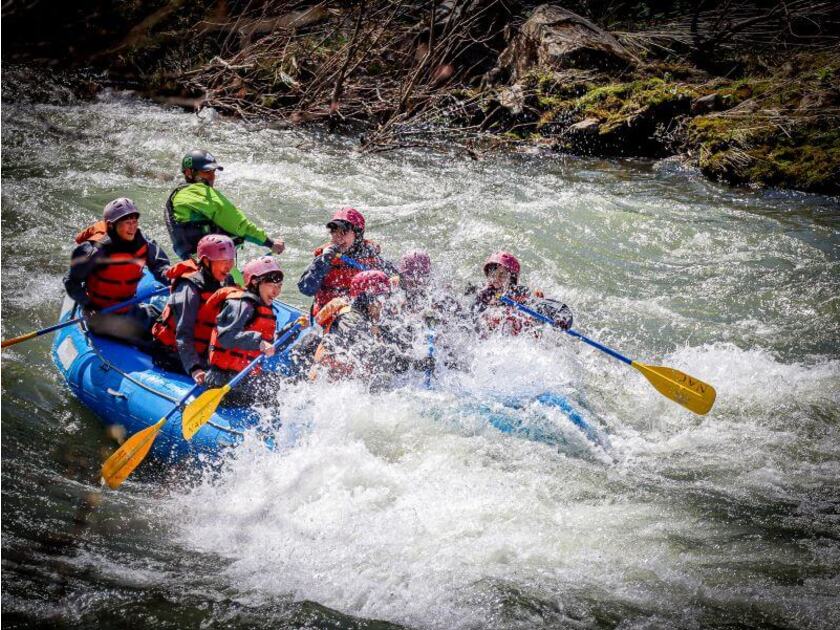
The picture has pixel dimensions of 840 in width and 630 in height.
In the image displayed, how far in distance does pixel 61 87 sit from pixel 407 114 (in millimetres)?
5977

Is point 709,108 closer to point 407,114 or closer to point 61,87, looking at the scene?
point 407,114

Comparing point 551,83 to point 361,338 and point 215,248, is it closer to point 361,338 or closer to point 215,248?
point 361,338

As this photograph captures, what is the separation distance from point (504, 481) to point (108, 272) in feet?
10.3

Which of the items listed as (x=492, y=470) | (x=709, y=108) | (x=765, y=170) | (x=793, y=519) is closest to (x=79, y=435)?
(x=492, y=470)

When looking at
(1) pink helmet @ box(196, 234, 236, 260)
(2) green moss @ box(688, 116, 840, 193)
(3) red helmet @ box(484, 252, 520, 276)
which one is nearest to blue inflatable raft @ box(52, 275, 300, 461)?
(1) pink helmet @ box(196, 234, 236, 260)

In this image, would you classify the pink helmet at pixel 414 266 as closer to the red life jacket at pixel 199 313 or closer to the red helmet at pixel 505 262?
the red helmet at pixel 505 262

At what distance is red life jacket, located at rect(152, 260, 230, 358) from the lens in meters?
4.98

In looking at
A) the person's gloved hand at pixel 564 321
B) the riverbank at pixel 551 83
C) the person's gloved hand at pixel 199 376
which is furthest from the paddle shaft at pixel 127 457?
the riverbank at pixel 551 83

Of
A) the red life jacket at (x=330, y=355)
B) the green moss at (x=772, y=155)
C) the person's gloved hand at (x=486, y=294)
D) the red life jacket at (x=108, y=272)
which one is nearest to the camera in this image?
→ the red life jacket at (x=330, y=355)

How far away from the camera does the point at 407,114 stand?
1238 centimetres

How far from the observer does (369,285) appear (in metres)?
5.31

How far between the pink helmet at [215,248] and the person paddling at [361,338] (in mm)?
766

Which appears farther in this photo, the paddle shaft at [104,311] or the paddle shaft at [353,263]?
the paddle shaft at [353,263]

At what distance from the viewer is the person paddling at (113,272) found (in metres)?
5.34
